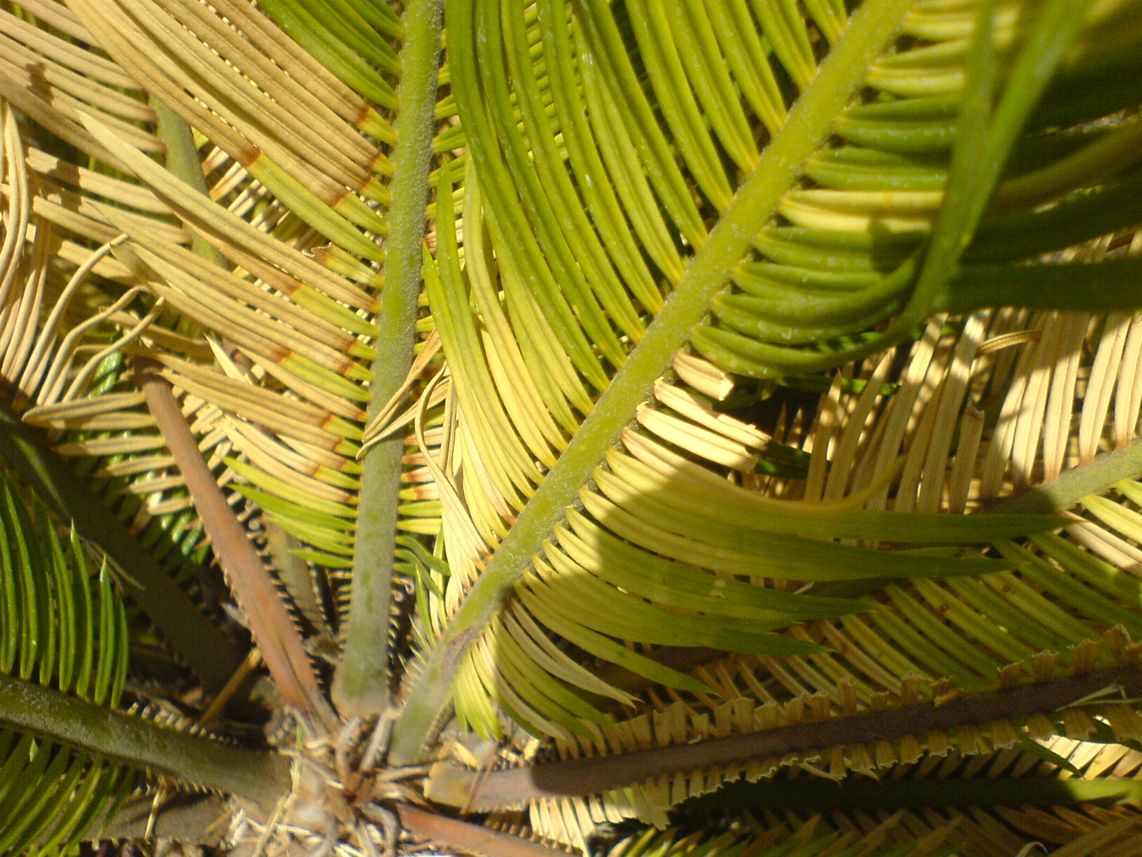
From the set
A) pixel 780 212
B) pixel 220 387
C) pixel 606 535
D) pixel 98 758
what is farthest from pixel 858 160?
pixel 98 758

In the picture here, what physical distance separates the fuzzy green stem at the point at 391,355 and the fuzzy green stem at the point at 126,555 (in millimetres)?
192

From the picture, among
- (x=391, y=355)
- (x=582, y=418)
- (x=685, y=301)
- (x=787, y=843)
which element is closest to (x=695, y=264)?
(x=685, y=301)

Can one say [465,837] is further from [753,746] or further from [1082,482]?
[1082,482]

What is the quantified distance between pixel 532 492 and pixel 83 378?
492 millimetres

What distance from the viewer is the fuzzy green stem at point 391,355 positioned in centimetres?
70

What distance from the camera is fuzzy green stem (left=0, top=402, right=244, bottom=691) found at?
85cm

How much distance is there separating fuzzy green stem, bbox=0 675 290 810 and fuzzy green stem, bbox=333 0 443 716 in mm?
133

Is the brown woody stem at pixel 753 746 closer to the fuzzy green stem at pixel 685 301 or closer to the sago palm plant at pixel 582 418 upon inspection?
the sago palm plant at pixel 582 418

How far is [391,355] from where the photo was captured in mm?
818

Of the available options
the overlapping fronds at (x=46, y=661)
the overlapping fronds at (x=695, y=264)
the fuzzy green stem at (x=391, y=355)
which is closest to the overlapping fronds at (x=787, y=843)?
the overlapping fronds at (x=695, y=264)

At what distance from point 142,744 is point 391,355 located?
46 centimetres

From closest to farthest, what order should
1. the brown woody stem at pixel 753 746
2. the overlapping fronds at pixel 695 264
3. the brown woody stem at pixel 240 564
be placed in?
the overlapping fronds at pixel 695 264 < the brown woody stem at pixel 753 746 < the brown woody stem at pixel 240 564

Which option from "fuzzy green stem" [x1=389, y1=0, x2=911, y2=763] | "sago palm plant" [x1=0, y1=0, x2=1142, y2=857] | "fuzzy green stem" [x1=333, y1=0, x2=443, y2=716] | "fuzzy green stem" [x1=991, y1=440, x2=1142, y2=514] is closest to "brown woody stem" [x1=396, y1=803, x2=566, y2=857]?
"sago palm plant" [x1=0, y1=0, x2=1142, y2=857]

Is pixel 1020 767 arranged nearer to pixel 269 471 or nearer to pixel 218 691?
pixel 269 471
